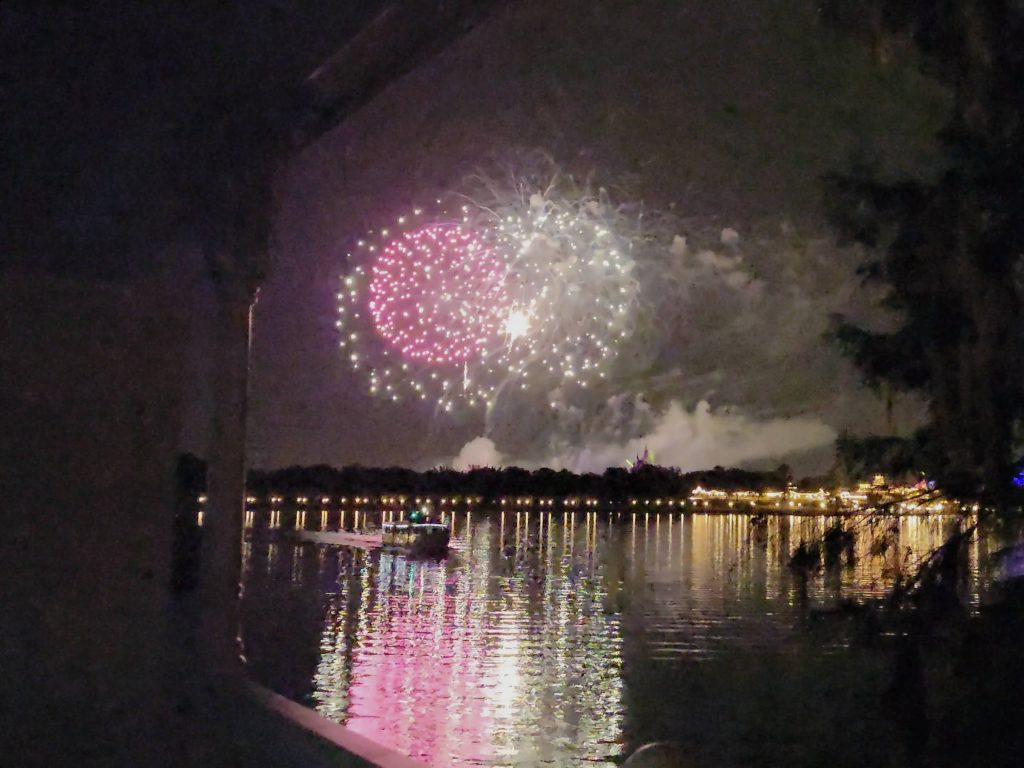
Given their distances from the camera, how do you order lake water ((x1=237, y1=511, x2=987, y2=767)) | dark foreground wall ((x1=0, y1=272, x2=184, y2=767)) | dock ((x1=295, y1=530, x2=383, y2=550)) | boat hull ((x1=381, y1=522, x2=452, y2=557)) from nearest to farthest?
dark foreground wall ((x1=0, y1=272, x2=184, y2=767)) → lake water ((x1=237, y1=511, x2=987, y2=767)) → boat hull ((x1=381, y1=522, x2=452, y2=557)) → dock ((x1=295, y1=530, x2=383, y2=550))

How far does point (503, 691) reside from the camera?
579 inches

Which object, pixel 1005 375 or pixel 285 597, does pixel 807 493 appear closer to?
pixel 1005 375

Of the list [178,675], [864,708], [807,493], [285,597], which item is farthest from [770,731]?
[285,597]

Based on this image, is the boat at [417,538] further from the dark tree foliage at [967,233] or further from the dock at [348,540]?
the dark tree foliage at [967,233]

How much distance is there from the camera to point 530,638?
20.0 metres

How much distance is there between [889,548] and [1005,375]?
1.66 m

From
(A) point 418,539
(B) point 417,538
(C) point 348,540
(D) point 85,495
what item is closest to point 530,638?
(D) point 85,495

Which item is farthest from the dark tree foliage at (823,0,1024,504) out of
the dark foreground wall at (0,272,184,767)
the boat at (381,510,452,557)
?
the boat at (381,510,452,557)

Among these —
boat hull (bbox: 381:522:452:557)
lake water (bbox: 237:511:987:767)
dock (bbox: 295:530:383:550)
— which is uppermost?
boat hull (bbox: 381:522:452:557)

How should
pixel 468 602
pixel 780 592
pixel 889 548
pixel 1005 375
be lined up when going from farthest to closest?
pixel 780 592 → pixel 468 602 → pixel 889 548 → pixel 1005 375

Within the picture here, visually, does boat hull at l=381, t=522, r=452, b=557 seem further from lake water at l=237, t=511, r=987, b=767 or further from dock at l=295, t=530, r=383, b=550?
lake water at l=237, t=511, r=987, b=767

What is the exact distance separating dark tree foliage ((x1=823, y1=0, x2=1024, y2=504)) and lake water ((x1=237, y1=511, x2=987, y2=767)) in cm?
85

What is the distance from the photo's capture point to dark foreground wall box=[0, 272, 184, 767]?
7.63 meters

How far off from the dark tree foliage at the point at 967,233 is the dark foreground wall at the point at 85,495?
5.45 meters
